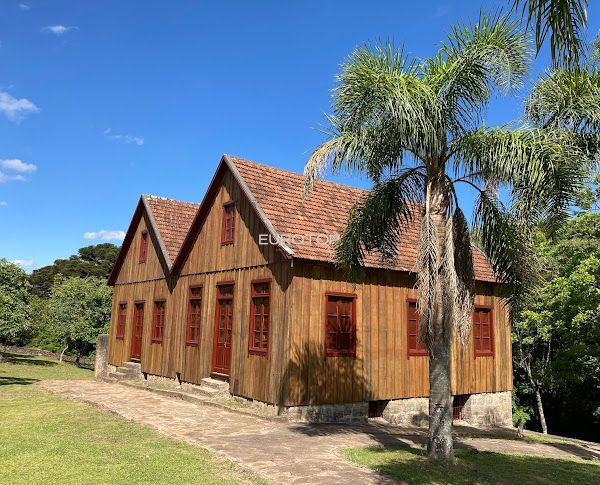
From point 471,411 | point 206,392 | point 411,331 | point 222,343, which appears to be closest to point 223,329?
point 222,343

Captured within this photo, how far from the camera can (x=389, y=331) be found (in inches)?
559

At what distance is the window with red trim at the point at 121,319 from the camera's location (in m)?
22.2

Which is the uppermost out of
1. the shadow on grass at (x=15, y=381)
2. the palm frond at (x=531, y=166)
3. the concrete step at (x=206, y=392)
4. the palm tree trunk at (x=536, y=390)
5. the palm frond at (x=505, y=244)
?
the palm frond at (x=531, y=166)

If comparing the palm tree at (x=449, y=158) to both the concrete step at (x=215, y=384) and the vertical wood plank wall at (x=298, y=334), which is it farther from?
the concrete step at (x=215, y=384)

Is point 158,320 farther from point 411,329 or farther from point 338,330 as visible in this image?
point 411,329

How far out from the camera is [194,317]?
16859mm

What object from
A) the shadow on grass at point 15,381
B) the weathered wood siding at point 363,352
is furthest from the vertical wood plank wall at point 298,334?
the shadow on grass at point 15,381

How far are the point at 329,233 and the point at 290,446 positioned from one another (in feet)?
20.0

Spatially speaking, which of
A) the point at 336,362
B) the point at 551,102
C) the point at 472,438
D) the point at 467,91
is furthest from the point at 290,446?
the point at 551,102

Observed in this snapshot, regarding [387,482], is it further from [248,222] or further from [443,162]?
[248,222]

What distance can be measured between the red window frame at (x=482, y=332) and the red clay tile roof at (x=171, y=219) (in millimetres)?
10852

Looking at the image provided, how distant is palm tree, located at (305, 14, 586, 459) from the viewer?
8.22 m

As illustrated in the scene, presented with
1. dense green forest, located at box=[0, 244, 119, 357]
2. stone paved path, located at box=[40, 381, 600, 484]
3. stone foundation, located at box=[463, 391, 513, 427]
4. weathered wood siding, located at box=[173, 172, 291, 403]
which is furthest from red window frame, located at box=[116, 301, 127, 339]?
stone foundation, located at box=[463, 391, 513, 427]

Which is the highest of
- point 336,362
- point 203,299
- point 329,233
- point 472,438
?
point 329,233
